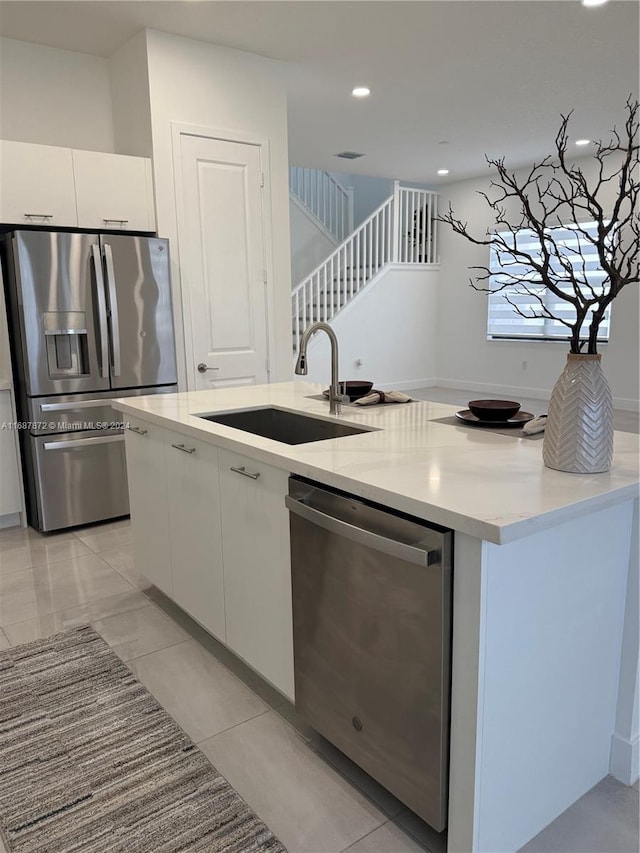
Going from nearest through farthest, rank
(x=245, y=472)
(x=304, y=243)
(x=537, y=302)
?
(x=245, y=472) < (x=537, y=302) < (x=304, y=243)

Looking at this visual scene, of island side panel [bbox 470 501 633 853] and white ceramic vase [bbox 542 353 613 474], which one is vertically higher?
white ceramic vase [bbox 542 353 613 474]

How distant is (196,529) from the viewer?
239 cm

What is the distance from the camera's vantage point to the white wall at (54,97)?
388 cm

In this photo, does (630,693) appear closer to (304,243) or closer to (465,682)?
(465,682)

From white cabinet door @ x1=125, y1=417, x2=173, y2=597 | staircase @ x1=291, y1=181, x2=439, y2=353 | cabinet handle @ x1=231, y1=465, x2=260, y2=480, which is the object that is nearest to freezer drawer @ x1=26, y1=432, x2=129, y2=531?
white cabinet door @ x1=125, y1=417, x2=173, y2=597

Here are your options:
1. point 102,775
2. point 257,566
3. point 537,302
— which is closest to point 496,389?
point 537,302

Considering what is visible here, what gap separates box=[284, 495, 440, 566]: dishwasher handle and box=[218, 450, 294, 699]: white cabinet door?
0.12 m

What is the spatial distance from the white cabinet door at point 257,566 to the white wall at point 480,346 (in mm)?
6502

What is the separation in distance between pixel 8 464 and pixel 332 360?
242 centimetres

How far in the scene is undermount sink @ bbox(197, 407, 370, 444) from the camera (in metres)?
2.46

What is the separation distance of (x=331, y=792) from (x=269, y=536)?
2.36 ft

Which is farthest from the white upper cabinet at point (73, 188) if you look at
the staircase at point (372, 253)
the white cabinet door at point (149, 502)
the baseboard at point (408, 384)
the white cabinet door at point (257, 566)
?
the baseboard at point (408, 384)

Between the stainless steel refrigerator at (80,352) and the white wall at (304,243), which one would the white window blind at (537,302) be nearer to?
the white wall at (304,243)

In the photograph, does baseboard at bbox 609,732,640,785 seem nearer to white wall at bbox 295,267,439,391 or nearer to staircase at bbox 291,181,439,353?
white wall at bbox 295,267,439,391
